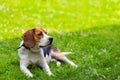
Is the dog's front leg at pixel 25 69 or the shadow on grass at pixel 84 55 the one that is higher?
the dog's front leg at pixel 25 69

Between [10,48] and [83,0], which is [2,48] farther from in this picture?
[83,0]

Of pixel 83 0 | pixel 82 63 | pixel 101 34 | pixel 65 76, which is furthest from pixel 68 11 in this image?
pixel 65 76

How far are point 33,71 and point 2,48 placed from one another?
2227mm

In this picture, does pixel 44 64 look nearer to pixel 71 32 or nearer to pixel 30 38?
pixel 30 38

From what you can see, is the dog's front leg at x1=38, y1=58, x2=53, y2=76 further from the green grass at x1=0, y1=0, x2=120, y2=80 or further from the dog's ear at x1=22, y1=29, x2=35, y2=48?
the dog's ear at x1=22, y1=29, x2=35, y2=48

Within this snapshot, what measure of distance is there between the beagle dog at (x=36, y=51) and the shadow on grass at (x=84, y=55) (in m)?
0.20

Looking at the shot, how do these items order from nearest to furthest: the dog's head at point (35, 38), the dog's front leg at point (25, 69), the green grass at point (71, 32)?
the dog's head at point (35, 38), the dog's front leg at point (25, 69), the green grass at point (71, 32)

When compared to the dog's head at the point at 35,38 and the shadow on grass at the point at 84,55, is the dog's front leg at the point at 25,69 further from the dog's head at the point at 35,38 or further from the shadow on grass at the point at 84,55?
the dog's head at the point at 35,38

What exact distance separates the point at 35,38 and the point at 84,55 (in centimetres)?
226

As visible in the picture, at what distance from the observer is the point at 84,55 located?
1065 cm

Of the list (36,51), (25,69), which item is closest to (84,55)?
(36,51)

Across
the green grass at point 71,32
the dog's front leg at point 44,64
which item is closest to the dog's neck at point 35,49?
the dog's front leg at point 44,64

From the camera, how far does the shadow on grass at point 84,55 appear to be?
29.1 ft

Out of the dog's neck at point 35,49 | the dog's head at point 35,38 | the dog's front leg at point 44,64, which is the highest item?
the dog's head at point 35,38
